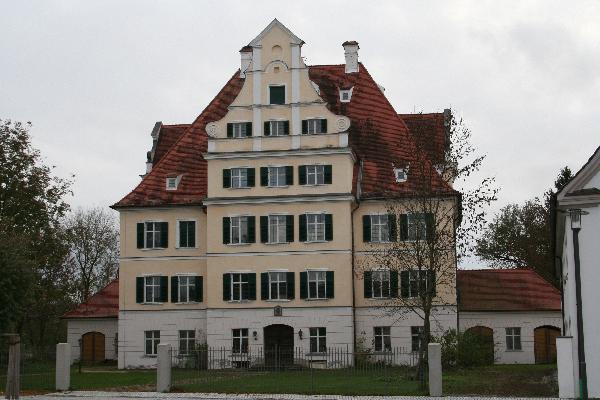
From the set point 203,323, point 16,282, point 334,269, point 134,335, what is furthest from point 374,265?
point 16,282

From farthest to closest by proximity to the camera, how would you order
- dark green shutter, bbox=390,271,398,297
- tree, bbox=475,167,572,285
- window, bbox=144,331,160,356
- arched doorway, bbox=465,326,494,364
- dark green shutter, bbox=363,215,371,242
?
tree, bbox=475,167,572,285
window, bbox=144,331,160,356
dark green shutter, bbox=363,215,371,242
arched doorway, bbox=465,326,494,364
dark green shutter, bbox=390,271,398,297

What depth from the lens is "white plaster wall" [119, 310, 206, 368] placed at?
159ft

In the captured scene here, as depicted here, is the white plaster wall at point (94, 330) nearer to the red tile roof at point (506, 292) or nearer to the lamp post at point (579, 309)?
the red tile roof at point (506, 292)

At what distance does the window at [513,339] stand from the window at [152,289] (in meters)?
18.3

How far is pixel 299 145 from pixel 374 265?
7.00 m

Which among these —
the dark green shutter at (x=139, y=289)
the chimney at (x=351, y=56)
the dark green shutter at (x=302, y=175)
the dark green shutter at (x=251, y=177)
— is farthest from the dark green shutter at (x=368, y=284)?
the chimney at (x=351, y=56)

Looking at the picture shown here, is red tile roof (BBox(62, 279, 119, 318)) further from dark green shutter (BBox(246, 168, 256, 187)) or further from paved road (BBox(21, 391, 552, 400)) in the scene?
paved road (BBox(21, 391, 552, 400))

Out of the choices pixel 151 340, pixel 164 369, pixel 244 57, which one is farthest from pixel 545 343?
pixel 164 369

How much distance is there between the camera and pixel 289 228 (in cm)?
4662

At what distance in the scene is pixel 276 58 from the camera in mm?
47750

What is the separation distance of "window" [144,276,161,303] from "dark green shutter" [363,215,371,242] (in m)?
10.9

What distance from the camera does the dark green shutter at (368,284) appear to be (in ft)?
154

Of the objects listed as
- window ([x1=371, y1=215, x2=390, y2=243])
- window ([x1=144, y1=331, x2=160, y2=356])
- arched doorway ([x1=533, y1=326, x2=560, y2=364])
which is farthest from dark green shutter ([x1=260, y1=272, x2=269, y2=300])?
arched doorway ([x1=533, y1=326, x2=560, y2=364])

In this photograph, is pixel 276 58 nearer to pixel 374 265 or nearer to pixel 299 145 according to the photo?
pixel 299 145
